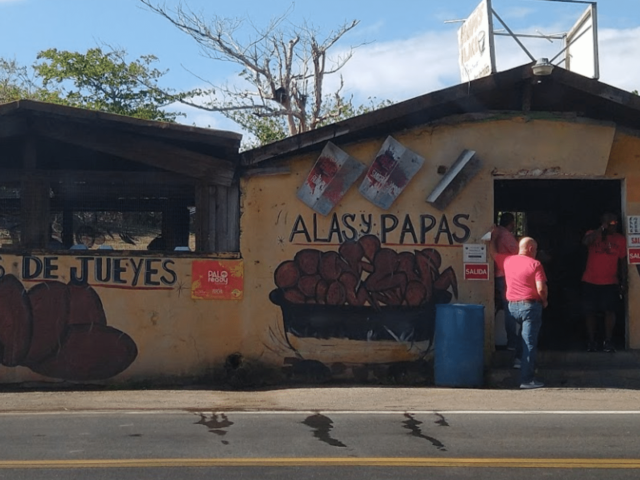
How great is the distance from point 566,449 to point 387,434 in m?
1.56

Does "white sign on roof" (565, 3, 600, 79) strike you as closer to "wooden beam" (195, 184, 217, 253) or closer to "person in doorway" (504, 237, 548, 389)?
"person in doorway" (504, 237, 548, 389)

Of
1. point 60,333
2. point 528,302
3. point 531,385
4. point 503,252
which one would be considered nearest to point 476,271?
point 503,252

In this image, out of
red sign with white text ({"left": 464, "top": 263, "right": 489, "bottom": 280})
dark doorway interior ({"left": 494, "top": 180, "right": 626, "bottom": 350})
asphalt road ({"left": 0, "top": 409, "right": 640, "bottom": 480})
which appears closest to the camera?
asphalt road ({"left": 0, "top": 409, "right": 640, "bottom": 480})

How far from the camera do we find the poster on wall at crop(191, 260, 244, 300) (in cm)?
1107

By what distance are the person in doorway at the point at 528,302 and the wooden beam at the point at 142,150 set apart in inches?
151

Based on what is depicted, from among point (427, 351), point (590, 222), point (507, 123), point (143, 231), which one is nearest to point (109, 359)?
point (143, 231)

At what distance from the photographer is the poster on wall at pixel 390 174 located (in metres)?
11.2

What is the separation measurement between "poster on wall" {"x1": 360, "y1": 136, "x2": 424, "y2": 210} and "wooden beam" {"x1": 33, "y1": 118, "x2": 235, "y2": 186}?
1818 millimetres

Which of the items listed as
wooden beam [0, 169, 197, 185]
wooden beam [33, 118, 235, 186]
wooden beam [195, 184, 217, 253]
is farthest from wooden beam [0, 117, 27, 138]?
wooden beam [195, 184, 217, 253]

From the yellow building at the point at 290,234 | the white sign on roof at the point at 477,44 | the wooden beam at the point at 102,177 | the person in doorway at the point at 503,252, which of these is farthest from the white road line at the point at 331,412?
the white sign on roof at the point at 477,44

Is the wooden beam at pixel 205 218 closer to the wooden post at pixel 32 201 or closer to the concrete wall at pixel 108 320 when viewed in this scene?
the concrete wall at pixel 108 320

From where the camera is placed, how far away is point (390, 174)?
11.2m

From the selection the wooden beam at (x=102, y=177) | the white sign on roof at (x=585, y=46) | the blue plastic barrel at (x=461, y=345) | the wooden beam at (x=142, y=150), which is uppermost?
the white sign on roof at (x=585, y=46)

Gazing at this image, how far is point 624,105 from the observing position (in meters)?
10.9
